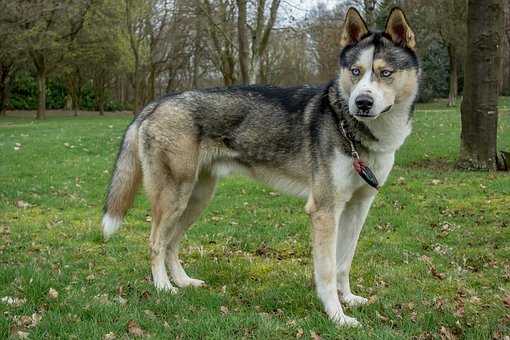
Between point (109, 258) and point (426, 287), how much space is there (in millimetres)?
3322

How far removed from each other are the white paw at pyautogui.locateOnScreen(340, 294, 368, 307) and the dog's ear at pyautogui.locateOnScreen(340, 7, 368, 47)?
217 centimetres

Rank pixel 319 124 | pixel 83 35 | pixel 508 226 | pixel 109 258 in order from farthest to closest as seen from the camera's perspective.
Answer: pixel 83 35, pixel 508 226, pixel 109 258, pixel 319 124

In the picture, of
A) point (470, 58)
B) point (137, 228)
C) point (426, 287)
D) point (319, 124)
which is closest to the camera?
point (319, 124)

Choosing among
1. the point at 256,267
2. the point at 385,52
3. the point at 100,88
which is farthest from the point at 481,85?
the point at 100,88

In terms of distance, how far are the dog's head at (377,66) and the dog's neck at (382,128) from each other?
0.31 feet

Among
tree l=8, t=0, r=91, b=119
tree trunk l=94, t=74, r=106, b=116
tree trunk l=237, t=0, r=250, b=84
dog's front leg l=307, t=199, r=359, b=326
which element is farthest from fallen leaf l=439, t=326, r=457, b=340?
tree trunk l=94, t=74, r=106, b=116

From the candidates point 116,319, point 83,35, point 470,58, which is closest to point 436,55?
point 83,35

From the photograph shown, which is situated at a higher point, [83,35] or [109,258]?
[83,35]

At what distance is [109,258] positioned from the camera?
239 inches

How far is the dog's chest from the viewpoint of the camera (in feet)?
14.6

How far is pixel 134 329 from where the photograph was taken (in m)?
3.99

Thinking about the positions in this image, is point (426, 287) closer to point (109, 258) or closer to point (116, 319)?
point (116, 319)

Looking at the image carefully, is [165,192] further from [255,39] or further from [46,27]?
[46,27]

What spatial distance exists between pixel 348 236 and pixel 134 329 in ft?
6.69
